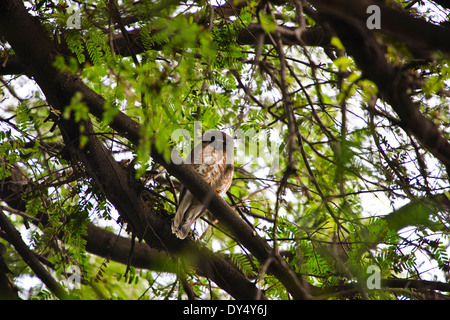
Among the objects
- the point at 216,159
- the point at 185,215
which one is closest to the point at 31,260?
the point at 185,215

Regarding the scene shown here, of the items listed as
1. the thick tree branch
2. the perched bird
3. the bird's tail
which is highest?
the perched bird

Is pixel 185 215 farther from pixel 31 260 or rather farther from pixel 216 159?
pixel 31 260

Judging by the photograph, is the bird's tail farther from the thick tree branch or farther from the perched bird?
the thick tree branch

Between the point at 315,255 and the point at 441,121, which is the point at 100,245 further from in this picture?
the point at 441,121

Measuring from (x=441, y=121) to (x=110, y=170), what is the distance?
2.64 m

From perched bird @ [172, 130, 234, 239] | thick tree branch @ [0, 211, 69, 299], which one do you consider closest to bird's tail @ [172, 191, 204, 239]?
perched bird @ [172, 130, 234, 239]

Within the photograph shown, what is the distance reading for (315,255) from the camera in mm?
3070

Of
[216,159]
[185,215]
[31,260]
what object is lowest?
[31,260]

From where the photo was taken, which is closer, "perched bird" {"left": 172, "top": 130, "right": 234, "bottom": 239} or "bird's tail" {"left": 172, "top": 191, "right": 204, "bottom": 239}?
"bird's tail" {"left": 172, "top": 191, "right": 204, "bottom": 239}

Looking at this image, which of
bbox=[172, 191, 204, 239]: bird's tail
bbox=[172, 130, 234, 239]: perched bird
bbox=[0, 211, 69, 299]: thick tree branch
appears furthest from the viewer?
bbox=[172, 130, 234, 239]: perched bird

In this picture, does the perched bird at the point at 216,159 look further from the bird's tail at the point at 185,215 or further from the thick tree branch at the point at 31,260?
the thick tree branch at the point at 31,260

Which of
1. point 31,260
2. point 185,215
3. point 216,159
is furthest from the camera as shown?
point 216,159

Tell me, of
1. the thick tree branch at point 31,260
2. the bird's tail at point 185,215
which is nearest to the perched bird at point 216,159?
the bird's tail at point 185,215
